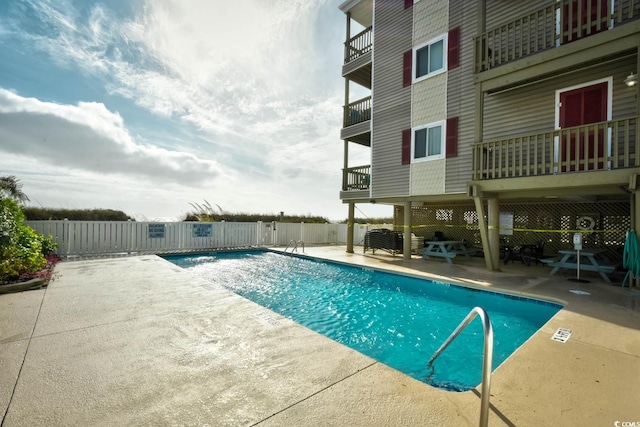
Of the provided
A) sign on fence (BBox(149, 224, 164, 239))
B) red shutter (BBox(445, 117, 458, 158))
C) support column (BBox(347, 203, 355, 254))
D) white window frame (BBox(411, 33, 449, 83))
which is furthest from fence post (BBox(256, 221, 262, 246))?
white window frame (BBox(411, 33, 449, 83))

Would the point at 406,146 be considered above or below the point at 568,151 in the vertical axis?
above

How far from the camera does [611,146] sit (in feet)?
21.7

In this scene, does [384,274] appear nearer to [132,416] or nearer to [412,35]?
[132,416]

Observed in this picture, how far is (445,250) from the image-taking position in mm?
9633

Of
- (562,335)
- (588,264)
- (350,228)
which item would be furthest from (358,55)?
(562,335)

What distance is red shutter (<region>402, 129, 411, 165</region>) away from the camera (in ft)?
33.7

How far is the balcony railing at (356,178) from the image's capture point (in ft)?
40.0

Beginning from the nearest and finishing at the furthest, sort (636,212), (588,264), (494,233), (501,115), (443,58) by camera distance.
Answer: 1. (636,212)
2. (588,264)
3. (494,233)
4. (501,115)
5. (443,58)

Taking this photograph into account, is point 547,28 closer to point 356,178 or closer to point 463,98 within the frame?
point 463,98

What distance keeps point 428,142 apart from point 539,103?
311 cm

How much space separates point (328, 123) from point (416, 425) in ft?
47.2

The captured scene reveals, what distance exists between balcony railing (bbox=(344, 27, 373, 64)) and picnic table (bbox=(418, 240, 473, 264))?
8.69m

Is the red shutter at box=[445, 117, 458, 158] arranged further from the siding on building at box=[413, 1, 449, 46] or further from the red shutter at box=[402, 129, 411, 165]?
the siding on building at box=[413, 1, 449, 46]

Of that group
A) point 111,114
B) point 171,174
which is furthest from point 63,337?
point 171,174
